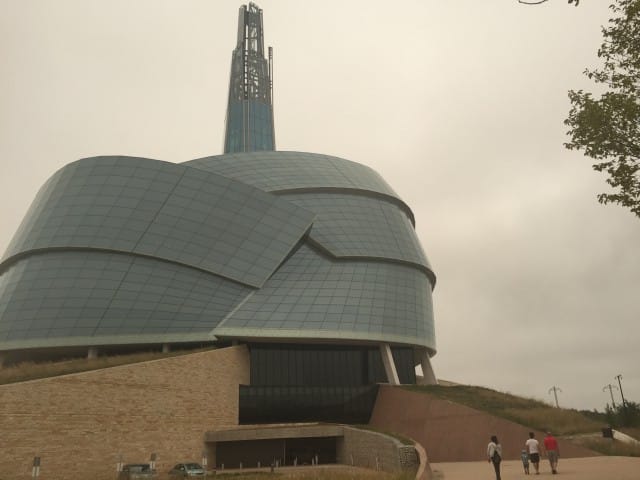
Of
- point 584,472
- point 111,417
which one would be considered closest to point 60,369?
point 111,417

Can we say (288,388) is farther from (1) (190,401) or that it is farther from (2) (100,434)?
(2) (100,434)

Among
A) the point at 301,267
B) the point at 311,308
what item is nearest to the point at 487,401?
the point at 311,308

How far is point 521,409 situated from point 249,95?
3797 inches

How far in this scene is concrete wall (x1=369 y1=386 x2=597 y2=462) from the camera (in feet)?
108

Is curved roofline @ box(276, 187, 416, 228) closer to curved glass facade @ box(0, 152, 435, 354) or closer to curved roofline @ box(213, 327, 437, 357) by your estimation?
curved glass facade @ box(0, 152, 435, 354)

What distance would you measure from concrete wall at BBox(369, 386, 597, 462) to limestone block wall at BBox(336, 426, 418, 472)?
5.55 m

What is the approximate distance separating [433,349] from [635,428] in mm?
20408

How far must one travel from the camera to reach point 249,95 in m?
120

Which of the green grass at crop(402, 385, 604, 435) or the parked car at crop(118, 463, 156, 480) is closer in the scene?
the parked car at crop(118, 463, 156, 480)

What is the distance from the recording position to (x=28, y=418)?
26.9 metres

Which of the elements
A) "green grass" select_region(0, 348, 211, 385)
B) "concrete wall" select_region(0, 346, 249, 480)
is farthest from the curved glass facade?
"concrete wall" select_region(0, 346, 249, 480)

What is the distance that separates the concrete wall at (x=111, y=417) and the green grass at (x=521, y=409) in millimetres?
16032

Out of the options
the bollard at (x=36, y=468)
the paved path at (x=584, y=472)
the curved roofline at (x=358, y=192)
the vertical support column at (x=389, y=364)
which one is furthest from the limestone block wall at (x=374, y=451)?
the curved roofline at (x=358, y=192)

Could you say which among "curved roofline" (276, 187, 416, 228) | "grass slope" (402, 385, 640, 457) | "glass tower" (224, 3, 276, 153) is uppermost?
"glass tower" (224, 3, 276, 153)
